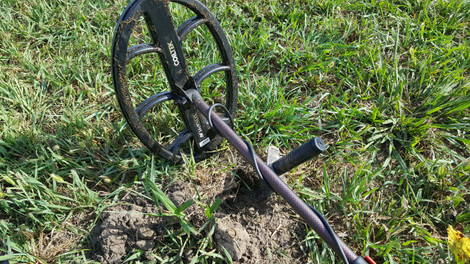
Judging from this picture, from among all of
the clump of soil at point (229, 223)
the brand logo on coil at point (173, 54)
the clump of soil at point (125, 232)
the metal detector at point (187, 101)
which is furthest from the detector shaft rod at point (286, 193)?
the clump of soil at point (125, 232)

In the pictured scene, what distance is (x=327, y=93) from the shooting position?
2.32m

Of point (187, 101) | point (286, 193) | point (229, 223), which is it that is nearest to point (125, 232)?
point (229, 223)

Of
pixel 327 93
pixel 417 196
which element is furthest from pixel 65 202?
pixel 417 196

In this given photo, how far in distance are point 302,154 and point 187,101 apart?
2.19 ft

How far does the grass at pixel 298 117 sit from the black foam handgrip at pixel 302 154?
46 centimetres

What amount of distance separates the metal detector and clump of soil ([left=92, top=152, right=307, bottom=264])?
245mm

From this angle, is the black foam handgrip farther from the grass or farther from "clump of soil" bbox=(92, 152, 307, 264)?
the grass

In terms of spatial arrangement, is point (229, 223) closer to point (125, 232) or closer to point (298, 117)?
point (125, 232)

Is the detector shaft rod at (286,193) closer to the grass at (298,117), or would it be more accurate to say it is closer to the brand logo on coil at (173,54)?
the brand logo on coil at (173,54)

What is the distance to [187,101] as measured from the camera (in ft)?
5.66

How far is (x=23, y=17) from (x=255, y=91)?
204 cm

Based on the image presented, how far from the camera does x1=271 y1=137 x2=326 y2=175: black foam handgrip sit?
1.33 meters

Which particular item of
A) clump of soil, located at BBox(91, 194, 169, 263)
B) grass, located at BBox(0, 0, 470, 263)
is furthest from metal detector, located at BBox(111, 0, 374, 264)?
clump of soil, located at BBox(91, 194, 169, 263)

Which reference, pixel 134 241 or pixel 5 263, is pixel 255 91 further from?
pixel 5 263
